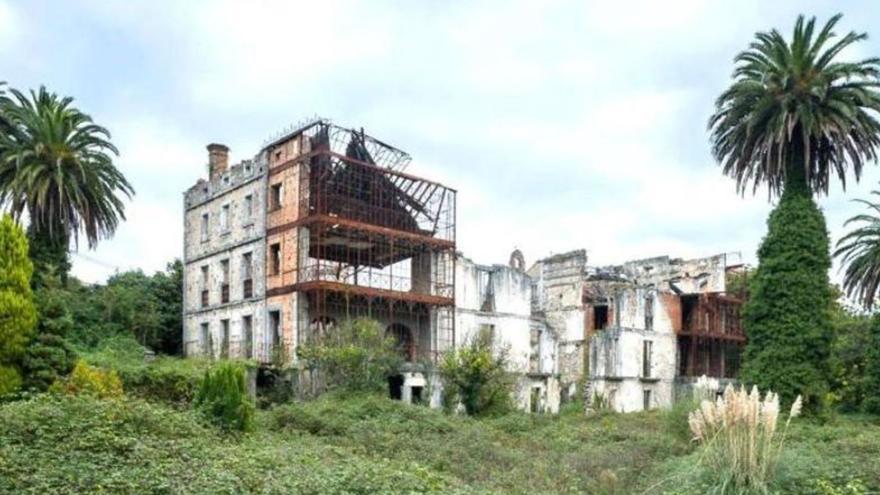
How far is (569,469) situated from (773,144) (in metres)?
18.9

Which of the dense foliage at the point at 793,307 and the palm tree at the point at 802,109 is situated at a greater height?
the palm tree at the point at 802,109

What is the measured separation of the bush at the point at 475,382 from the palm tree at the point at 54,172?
14.2 metres

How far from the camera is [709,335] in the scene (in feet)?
148

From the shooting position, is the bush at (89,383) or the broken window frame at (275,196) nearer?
the bush at (89,383)

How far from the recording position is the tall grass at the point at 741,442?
12.0m

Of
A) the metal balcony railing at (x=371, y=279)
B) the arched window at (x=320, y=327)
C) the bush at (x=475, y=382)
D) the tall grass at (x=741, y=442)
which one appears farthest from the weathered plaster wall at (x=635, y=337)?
the tall grass at (x=741, y=442)

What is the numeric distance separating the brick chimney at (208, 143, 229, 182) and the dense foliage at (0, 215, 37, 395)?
16806 mm

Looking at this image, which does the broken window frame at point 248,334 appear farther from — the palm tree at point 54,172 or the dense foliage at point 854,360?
the dense foliage at point 854,360

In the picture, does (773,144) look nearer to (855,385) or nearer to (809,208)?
(809,208)

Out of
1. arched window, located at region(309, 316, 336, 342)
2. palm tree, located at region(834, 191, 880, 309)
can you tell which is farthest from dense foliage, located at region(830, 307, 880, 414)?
arched window, located at region(309, 316, 336, 342)

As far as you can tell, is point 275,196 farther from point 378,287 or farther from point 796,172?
point 796,172

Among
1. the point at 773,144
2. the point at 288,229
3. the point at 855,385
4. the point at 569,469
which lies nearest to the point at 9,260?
the point at 288,229

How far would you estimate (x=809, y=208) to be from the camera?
100 feet

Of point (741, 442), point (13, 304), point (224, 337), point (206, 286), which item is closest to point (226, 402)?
point (13, 304)
